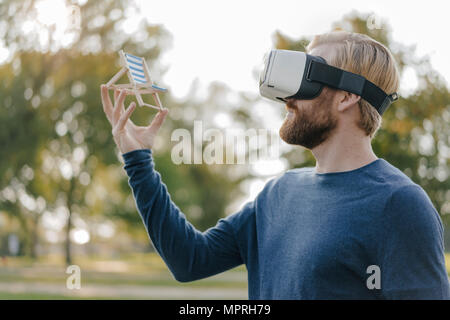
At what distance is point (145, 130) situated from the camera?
258 centimetres

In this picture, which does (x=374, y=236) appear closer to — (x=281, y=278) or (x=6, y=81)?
(x=281, y=278)

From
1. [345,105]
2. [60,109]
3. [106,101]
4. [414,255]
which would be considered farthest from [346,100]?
[60,109]

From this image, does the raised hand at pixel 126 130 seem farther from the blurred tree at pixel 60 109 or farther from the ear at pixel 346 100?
the blurred tree at pixel 60 109

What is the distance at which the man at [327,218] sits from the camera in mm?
2049

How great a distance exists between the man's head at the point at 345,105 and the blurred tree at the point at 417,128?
13.0m

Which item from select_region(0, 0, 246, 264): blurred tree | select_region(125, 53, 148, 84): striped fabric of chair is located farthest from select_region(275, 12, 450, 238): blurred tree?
select_region(125, 53, 148, 84): striped fabric of chair

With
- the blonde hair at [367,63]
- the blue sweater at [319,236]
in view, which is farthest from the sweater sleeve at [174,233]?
the blonde hair at [367,63]

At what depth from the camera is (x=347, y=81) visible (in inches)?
97.4

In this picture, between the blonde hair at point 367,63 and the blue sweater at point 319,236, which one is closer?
the blue sweater at point 319,236

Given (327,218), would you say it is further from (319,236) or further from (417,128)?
(417,128)

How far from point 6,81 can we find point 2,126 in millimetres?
2101

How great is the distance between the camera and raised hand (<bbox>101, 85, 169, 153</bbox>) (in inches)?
98.8
